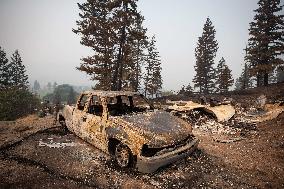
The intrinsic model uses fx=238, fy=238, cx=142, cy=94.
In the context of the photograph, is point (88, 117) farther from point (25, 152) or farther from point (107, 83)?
point (107, 83)

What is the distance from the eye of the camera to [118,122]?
5.87 meters

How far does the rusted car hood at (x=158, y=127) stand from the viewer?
17.2 feet

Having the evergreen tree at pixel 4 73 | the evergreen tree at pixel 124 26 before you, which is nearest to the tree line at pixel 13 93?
the evergreen tree at pixel 4 73

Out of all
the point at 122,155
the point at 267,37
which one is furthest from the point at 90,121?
the point at 267,37

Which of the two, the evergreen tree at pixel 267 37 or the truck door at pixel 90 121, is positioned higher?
→ the evergreen tree at pixel 267 37

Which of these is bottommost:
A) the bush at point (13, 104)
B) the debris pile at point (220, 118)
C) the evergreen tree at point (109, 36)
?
the bush at point (13, 104)

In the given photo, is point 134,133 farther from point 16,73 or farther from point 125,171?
point 16,73

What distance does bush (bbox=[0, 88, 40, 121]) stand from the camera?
4452 cm

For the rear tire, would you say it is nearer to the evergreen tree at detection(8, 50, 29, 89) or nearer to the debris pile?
the debris pile

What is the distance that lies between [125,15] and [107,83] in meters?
7.75

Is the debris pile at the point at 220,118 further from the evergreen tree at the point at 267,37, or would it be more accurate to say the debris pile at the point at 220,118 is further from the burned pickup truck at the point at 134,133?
the evergreen tree at the point at 267,37

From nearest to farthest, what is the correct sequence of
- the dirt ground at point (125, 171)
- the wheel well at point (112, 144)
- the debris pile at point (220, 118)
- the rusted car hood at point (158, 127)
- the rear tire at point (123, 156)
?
1. the dirt ground at point (125, 171)
2. the rusted car hood at point (158, 127)
3. the rear tire at point (123, 156)
4. the wheel well at point (112, 144)
5. the debris pile at point (220, 118)

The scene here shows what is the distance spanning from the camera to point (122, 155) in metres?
5.66

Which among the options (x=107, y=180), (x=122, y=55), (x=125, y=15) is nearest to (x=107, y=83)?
(x=122, y=55)
